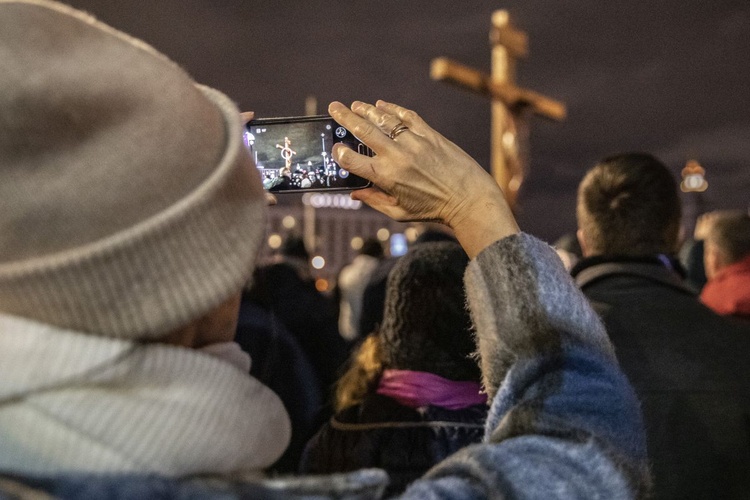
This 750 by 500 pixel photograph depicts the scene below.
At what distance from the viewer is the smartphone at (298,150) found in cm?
144

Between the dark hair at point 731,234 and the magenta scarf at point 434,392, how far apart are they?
2.12 metres

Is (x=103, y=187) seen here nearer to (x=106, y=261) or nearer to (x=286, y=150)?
(x=106, y=261)

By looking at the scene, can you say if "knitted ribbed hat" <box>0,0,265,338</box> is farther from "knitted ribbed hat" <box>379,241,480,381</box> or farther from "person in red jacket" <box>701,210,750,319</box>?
"person in red jacket" <box>701,210,750,319</box>

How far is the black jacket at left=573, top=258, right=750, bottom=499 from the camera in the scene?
2.13 metres

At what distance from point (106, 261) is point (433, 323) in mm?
1415

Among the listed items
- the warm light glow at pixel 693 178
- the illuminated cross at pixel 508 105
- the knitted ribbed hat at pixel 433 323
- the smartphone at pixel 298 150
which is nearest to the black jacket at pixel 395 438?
the knitted ribbed hat at pixel 433 323

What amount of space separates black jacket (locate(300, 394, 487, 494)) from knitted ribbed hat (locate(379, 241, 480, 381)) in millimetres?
128

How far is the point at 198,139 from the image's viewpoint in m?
0.83

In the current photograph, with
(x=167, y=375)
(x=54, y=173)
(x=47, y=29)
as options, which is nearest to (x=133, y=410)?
(x=167, y=375)

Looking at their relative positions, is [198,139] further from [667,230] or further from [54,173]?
[667,230]

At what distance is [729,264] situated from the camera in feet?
11.5

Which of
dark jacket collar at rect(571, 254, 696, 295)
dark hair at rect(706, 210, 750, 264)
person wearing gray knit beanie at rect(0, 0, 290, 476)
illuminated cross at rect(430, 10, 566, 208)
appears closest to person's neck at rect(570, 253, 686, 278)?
dark jacket collar at rect(571, 254, 696, 295)

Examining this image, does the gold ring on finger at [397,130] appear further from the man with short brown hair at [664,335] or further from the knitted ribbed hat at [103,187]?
the man with short brown hair at [664,335]

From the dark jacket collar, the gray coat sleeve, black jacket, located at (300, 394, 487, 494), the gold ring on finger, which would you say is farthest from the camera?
the dark jacket collar
